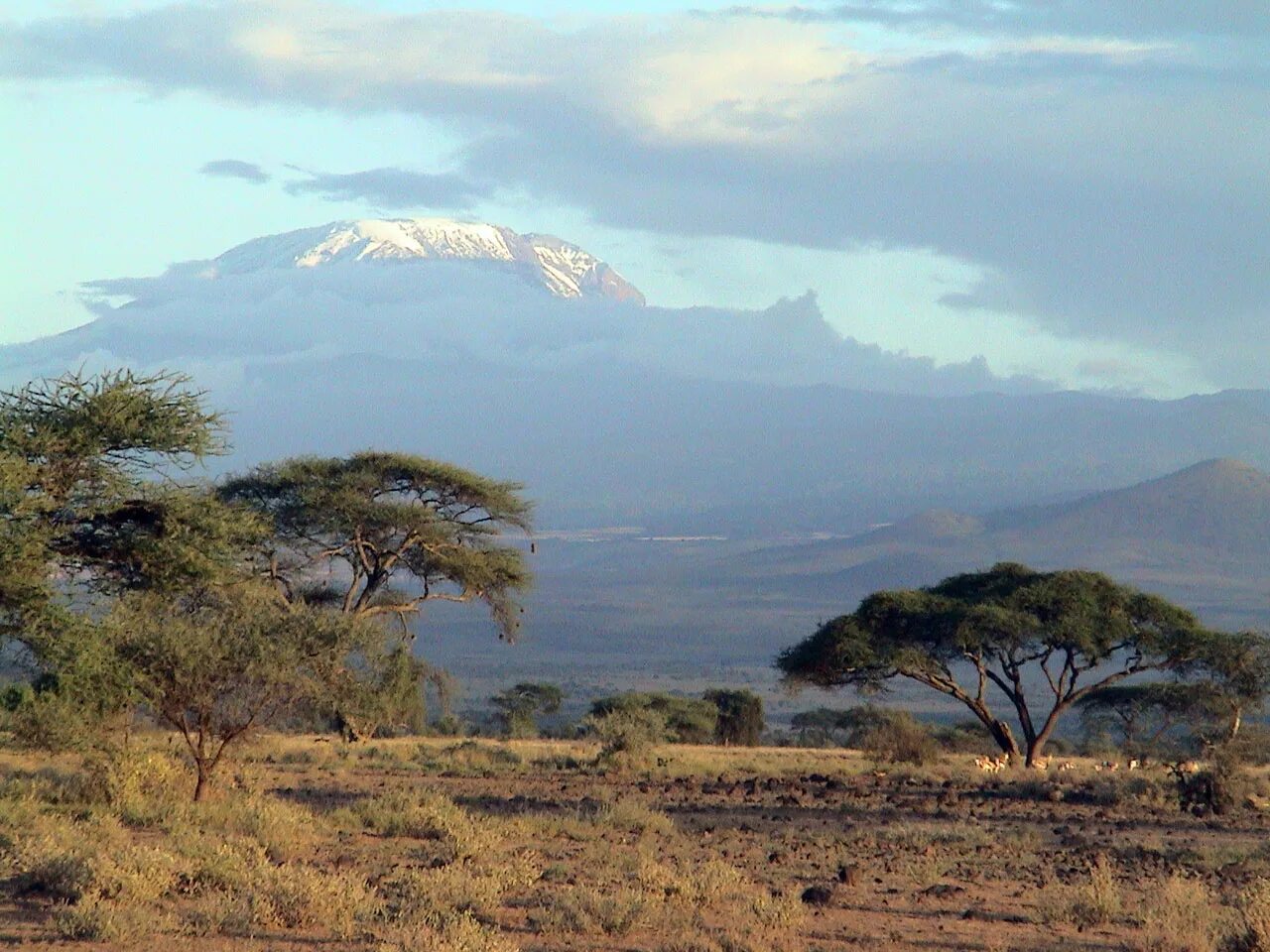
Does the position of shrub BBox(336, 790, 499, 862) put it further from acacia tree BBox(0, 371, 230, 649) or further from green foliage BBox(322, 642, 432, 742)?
acacia tree BBox(0, 371, 230, 649)

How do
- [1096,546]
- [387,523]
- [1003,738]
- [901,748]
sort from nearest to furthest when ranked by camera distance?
[901,748], [1003,738], [387,523], [1096,546]

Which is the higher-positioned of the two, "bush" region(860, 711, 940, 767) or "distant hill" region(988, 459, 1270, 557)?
"distant hill" region(988, 459, 1270, 557)

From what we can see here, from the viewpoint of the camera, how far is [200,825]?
1616 centimetres

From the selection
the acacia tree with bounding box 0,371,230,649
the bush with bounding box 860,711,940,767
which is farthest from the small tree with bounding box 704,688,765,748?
the acacia tree with bounding box 0,371,230,649

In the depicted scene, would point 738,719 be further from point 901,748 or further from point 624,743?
point 624,743

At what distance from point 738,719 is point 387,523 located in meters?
16.4

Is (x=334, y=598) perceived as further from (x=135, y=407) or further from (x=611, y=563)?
(x=611, y=563)

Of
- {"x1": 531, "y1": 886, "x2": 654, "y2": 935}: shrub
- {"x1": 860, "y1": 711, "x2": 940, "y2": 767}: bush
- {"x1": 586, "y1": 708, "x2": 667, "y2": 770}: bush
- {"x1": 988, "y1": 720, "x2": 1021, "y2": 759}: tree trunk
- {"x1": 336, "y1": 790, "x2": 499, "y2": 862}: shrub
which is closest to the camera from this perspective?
{"x1": 531, "y1": 886, "x2": 654, "y2": 935}: shrub

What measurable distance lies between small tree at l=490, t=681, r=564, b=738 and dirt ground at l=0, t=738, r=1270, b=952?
1388cm

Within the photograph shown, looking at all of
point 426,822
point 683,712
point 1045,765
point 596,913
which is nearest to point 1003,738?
point 1045,765

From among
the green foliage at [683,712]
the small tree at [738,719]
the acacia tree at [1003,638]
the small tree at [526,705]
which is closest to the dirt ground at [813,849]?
the acacia tree at [1003,638]

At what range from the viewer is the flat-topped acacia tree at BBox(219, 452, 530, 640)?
33.2m

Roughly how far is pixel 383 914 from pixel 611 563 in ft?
495

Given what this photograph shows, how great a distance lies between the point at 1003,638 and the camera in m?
32.5
